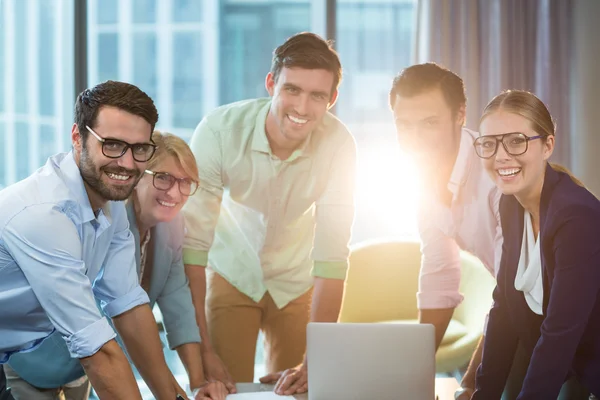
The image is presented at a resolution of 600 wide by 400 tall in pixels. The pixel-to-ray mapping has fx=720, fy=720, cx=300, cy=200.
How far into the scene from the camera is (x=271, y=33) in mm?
5660

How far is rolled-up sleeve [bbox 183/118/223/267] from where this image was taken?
2686 millimetres

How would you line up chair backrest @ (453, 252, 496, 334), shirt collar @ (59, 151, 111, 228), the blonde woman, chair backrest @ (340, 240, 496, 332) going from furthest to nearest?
1. chair backrest @ (340, 240, 496, 332)
2. chair backrest @ (453, 252, 496, 334)
3. the blonde woman
4. shirt collar @ (59, 151, 111, 228)

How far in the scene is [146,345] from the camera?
224 centimetres

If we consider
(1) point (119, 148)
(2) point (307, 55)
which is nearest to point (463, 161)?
(2) point (307, 55)

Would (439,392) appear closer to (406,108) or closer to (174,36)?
(406,108)

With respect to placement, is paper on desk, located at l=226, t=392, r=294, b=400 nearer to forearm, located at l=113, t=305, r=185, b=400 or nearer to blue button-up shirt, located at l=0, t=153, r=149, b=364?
forearm, located at l=113, t=305, r=185, b=400

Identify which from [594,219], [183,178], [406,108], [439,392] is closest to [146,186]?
[183,178]

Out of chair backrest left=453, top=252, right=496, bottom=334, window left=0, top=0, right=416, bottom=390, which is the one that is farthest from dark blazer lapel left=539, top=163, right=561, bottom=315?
window left=0, top=0, right=416, bottom=390

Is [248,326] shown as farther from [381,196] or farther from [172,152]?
[381,196]

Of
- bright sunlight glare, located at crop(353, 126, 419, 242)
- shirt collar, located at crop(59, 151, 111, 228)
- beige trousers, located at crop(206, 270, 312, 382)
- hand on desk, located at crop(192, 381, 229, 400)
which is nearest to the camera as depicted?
shirt collar, located at crop(59, 151, 111, 228)

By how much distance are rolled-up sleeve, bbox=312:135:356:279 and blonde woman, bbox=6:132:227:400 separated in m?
0.51

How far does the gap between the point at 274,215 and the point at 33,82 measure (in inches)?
114

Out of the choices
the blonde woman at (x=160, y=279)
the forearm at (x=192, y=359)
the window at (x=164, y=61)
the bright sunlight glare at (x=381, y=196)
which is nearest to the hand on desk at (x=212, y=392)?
the blonde woman at (x=160, y=279)

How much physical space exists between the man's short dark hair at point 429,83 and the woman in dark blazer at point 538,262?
37 centimetres
